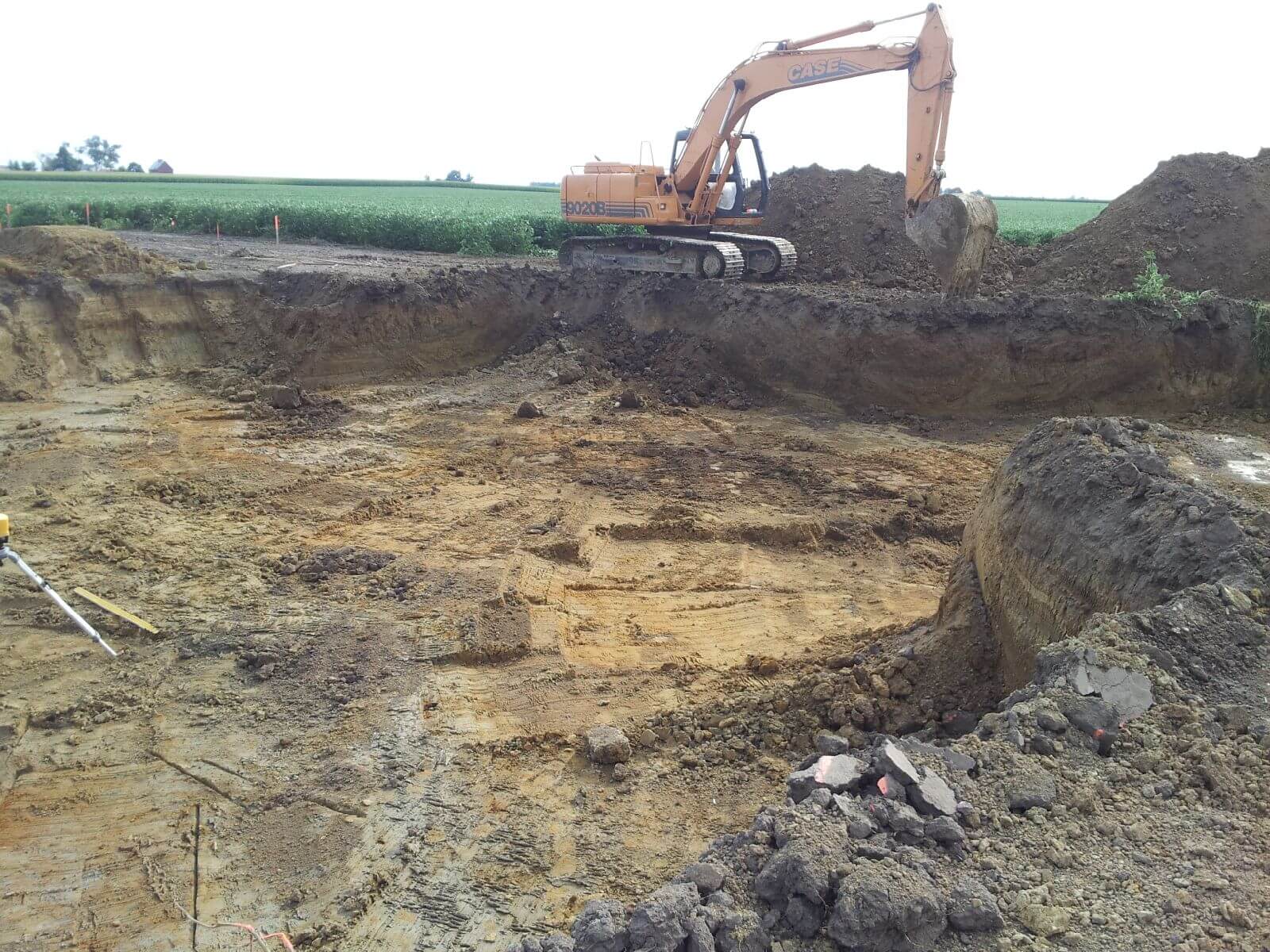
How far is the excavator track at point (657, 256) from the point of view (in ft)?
50.3

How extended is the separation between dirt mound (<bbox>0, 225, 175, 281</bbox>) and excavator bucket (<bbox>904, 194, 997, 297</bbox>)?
1177 centimetres

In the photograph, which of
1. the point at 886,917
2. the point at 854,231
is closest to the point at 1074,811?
the point at 886,917

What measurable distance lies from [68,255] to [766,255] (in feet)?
36.5

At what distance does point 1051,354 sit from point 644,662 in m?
8.58

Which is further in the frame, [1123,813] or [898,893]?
[1123,813]

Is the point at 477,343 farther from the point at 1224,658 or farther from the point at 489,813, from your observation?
the point at 1224,658

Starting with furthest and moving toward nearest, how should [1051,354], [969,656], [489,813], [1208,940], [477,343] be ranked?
1. [477,343]
2. [1051,354]
3. [969,656]
4. [489,813]
5. [1208,940]

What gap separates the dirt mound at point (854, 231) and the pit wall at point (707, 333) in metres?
→ 3.14

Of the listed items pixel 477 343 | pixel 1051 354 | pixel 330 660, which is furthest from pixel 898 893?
pixel 477 343

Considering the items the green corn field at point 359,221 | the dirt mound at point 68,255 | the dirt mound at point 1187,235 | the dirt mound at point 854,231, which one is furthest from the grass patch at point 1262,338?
the dirt mound at point 68,255

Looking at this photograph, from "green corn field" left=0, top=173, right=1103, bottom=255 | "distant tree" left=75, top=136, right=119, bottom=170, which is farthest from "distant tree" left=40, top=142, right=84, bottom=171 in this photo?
"green corn field" left=0, top=173, right=1103, bottom=255

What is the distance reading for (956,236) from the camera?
12.7 meters

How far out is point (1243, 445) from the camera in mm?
8602

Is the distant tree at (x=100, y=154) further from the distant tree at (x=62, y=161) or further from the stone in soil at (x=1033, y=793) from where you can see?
the stone in soil at (x=1033, y=793)
